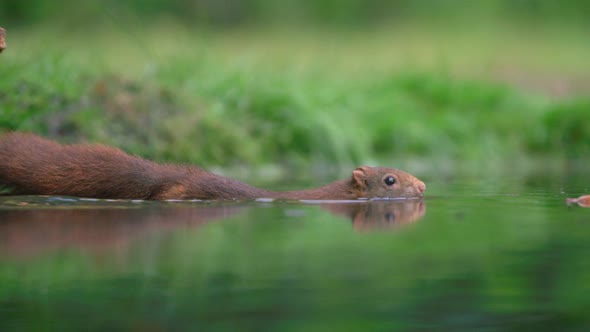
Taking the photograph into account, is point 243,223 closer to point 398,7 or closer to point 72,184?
point 72,184

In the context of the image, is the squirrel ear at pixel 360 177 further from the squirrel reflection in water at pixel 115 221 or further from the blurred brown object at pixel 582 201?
the blurred brown object at pixel 582 201

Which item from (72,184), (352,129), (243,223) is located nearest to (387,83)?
(352,129)

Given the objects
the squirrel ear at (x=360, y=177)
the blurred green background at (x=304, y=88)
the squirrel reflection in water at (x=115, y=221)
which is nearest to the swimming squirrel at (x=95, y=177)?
the squirrel reflection in water at (x=115, y=221)

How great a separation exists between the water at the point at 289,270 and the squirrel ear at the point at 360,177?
1.30m

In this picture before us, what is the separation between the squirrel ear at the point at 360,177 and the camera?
787 cm

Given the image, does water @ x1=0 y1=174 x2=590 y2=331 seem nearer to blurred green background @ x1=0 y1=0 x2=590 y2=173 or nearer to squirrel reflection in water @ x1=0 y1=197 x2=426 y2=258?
squirrel reflection in water @ x1=0 y1=197 x2=426 y2=258

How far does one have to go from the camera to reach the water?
3289mm

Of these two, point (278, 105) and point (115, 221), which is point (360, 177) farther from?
point (278, 105)

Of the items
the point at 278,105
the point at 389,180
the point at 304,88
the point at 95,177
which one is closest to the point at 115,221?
the point at 95,177

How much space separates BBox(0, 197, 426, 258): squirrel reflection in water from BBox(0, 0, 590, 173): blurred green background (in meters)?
2.91

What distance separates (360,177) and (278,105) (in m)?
5.73

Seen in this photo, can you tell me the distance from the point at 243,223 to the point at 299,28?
79.1 ft

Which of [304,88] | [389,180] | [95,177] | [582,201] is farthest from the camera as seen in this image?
[304,88]

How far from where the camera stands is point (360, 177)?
26.0 feet
